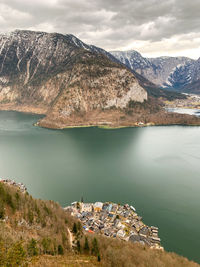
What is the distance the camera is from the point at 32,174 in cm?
7181

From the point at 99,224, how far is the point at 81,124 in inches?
4920

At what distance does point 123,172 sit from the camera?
7544cm

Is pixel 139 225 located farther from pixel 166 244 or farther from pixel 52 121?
pixel 52 121

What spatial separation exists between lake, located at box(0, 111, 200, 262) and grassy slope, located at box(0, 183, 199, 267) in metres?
7.38

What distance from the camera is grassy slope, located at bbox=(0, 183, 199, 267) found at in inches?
1157

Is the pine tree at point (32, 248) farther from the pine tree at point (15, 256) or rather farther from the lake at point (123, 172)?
the lake at point (123, 172)

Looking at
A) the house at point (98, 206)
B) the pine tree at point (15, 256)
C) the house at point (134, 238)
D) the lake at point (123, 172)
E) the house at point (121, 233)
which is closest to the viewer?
the pine tree at point (15, 256)

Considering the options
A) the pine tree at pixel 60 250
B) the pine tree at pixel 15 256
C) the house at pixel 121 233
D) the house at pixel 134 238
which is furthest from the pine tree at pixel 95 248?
the pine tree at pixel 15 256

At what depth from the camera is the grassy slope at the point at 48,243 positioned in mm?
29397

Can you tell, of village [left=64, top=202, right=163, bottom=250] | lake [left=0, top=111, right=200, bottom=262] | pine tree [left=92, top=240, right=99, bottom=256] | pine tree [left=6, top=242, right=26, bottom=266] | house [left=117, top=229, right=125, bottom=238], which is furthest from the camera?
lake [left=0, top=111, right=200, bottom=262]

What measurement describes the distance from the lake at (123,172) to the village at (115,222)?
2370 mm

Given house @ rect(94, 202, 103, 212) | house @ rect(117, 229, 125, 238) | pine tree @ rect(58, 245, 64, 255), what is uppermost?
house @ rect(94, 202, 103, 212)

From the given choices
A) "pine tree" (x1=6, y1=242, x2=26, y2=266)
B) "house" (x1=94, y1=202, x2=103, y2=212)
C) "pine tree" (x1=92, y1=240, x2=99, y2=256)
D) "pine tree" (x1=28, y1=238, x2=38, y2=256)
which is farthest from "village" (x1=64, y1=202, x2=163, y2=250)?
"pine tree" (x1=6, y1=242, x2=26, y2=266)

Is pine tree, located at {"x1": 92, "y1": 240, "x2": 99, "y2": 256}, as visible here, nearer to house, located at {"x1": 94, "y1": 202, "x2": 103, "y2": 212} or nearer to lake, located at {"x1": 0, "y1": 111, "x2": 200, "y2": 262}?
house, located at {"x1": 94, "y1": 202, "x2": 103, "y2": 212}
